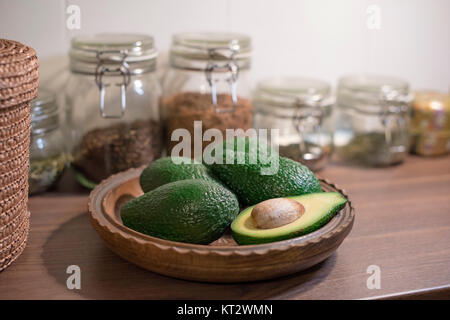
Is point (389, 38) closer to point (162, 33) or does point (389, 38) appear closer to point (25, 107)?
point (162, 33)

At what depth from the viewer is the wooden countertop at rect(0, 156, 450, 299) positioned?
59cm

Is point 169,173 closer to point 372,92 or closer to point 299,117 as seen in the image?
point 299,117

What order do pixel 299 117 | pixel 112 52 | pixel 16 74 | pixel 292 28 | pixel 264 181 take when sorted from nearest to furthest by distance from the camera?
pixel 16 74
pixel 264 181
pixel 112 52
pixel 299 117
pixel 292 28

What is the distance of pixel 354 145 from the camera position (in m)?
1.05

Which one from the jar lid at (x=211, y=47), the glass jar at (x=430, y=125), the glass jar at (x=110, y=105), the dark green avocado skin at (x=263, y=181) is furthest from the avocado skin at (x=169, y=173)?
the glass jar at (x=430, y=125)

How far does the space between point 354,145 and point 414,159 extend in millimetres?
143

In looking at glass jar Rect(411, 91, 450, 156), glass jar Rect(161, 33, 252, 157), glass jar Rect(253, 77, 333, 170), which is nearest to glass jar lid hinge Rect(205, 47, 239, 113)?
glass jar Rect(161, 33, 252, 157)

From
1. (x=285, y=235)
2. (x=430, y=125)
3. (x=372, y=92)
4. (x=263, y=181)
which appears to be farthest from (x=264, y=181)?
(x=430, y=125)

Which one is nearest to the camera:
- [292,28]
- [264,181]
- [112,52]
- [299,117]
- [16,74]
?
[16,74]

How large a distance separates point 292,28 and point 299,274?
23.5 inches

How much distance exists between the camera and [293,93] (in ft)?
3.13

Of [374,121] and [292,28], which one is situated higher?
[292,28]

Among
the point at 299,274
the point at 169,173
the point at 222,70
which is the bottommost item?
the point at 299,274

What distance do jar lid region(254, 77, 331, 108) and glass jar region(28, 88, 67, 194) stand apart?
38 cm
